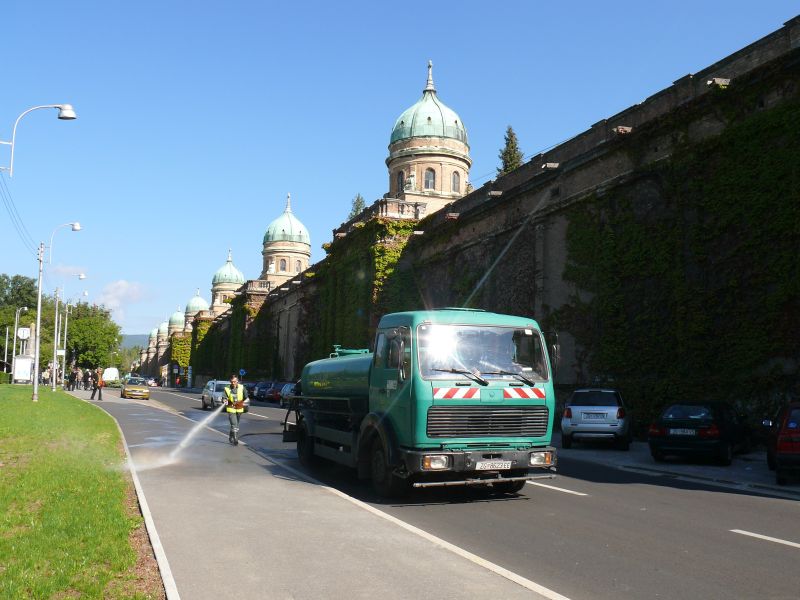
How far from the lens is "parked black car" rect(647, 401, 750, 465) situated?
16.1m

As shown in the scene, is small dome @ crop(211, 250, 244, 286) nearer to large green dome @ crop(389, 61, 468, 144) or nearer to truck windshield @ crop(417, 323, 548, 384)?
large green dome @ crop(389, 61, 468, 144)

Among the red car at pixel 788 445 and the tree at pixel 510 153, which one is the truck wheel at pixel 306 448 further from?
the tree at pixel 510 153

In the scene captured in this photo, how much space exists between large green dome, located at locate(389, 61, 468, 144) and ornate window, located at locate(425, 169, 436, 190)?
3.17m

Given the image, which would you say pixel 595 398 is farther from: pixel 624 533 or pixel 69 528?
pixel 69 528

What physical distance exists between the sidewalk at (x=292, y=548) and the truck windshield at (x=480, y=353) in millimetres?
2161

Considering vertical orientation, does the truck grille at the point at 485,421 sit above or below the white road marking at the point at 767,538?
above

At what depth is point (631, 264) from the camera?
24.4m

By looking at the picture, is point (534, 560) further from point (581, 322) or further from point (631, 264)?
point (581, 322)

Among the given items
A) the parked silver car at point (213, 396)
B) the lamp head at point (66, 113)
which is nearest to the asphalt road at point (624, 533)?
the lamp head at point (66, 113)

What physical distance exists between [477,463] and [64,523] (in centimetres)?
506

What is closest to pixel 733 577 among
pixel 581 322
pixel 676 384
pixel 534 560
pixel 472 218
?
pixel 534 560

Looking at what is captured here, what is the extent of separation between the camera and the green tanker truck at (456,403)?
10148mm

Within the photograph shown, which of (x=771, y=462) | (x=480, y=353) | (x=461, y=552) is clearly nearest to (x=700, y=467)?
(x=771, y=462)

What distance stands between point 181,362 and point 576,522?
137584 millimetres
